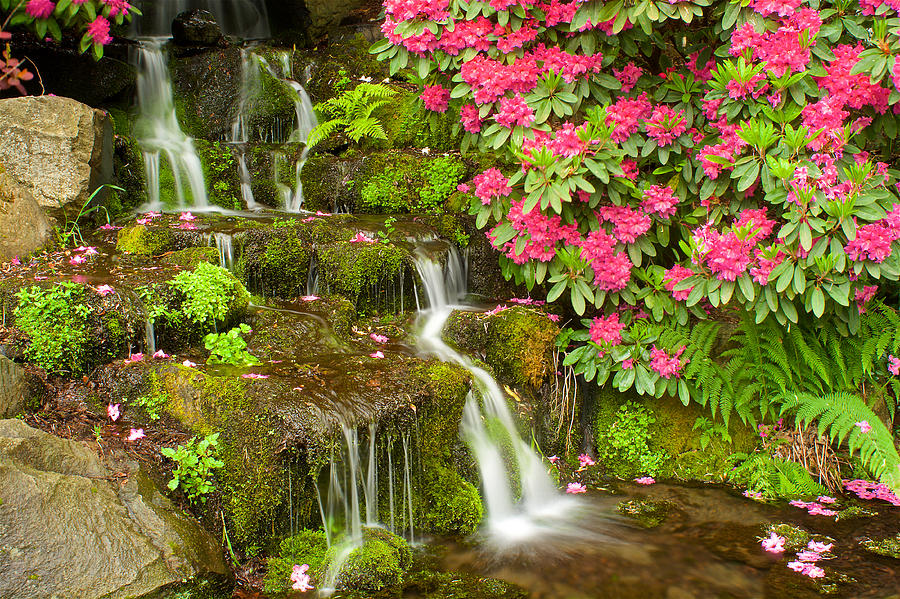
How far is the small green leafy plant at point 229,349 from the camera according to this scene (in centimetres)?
417

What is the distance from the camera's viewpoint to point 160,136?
25.0 ft

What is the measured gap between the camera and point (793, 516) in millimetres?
4168

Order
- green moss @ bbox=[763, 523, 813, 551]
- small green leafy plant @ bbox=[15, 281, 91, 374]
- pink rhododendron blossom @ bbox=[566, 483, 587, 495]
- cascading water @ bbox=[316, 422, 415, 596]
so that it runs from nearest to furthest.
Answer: cascading water @ bbox=[316, 422, 415, 596], green moss @ bbox=[763, 523, 813, 551], small green leafy plant @ bbox=[15, 281, 91, 374], pink rhododendron blossom @ bbox=[566, 483, 587, 495]

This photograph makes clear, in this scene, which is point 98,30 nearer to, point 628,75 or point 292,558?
point 628,75

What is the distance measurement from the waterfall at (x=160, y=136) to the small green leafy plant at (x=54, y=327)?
2.91m

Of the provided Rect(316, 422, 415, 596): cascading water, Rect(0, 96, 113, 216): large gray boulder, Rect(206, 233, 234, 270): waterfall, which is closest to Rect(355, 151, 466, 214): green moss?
Rect(206, 233, 234, 270): waterfall

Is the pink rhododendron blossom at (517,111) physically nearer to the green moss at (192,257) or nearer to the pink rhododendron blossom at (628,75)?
the pink rhododendron blossom at (628,75)

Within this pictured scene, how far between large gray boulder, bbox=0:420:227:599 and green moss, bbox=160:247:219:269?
5.78 ft

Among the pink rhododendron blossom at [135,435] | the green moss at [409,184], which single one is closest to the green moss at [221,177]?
the green moss at [409,184]

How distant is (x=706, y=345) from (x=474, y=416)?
5.36 feet

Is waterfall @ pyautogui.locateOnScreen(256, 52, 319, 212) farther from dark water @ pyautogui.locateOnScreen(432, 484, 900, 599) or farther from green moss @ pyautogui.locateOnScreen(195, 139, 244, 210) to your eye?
dark water @ pyautogui.locateOnScreen(432, 484, 900, 599)

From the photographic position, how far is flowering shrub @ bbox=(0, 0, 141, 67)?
5.63 meters

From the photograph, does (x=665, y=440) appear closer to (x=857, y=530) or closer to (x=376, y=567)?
(x=857, y=530)

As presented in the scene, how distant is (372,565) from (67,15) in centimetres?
542
